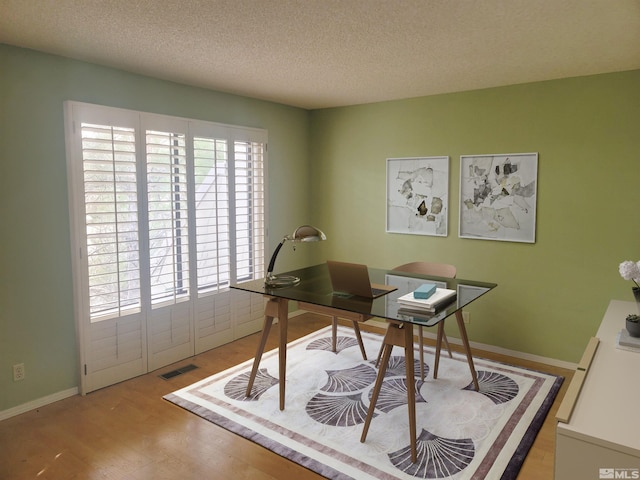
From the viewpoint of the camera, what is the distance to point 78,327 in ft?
10.5

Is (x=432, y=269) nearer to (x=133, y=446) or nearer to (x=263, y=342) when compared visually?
(x=263, y=342)

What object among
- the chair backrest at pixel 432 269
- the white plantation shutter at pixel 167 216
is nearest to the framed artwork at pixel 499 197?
the chair backrest at pixel 432 269

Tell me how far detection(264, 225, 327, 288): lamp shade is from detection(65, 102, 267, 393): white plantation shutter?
1.04m

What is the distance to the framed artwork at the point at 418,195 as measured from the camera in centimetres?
420

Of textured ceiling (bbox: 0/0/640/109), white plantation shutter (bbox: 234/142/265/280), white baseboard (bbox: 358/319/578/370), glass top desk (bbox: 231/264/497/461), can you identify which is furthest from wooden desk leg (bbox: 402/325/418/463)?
white plantation shutter (bbox: 234/142/265/280)

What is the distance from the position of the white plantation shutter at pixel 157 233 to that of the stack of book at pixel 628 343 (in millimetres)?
3093

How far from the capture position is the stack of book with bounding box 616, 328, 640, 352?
2090 mm

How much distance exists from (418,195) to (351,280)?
1.90 m

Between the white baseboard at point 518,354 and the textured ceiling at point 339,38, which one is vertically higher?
the textured ceiling at point 339,38

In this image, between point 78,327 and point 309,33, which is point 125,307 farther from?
point 309,33

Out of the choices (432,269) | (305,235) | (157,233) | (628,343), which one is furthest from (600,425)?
(157,233)

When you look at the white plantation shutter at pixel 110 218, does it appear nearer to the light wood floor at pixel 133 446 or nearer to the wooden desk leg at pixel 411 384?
the light wood floor at pixel 133 446

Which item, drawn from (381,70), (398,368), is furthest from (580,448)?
(381,70)

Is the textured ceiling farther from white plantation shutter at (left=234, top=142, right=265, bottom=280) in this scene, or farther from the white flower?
the white flower
